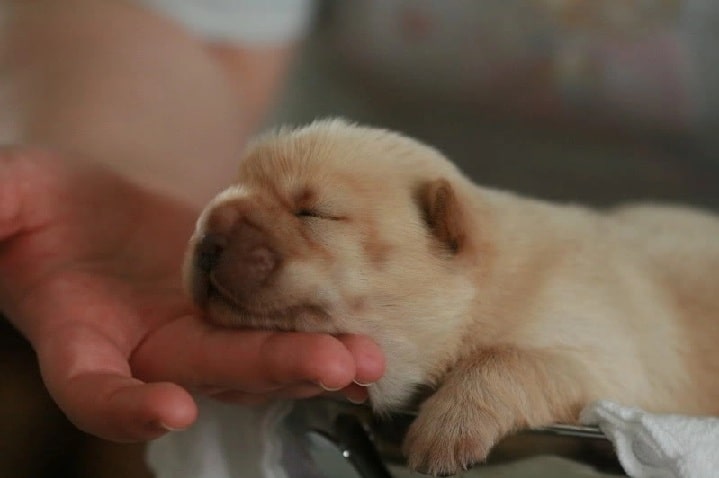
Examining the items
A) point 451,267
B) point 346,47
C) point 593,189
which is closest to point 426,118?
point 346,47

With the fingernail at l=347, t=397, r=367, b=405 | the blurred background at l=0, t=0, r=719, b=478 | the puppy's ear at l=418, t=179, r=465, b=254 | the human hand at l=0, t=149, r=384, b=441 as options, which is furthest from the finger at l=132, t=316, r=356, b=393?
the blurred background at l=0, t=0, r=719, b=478

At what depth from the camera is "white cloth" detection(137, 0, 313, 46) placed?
2164 mm

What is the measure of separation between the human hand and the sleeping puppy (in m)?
0.07

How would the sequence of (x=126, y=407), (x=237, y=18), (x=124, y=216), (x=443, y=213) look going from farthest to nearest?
(x=237, y=18) < (x=124, y=216) < (x=443, y=213) < (x=126, y=407)

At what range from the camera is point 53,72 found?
1851mm

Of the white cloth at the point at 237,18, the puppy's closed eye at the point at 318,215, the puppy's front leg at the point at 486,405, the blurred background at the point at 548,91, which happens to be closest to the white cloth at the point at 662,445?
the puppy's front leg at the point at 486,405

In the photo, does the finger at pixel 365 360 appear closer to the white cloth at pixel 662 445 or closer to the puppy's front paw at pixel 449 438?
the puppy's front paw at pixel 449 438

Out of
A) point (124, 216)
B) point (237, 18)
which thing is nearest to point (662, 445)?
point (124, 216)

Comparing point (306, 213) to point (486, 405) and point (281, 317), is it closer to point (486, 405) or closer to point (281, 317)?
point (281, 317)

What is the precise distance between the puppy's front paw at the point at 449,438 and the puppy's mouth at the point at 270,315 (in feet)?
Result: 0.58

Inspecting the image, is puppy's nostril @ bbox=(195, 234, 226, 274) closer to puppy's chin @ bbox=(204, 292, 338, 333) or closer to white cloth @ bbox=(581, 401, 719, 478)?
puppy's chin @ bbox=(204, 292, 338, 333)

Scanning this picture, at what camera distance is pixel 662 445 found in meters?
1.03

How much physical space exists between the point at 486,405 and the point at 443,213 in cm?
25

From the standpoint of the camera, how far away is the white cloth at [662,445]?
3.35 ft
